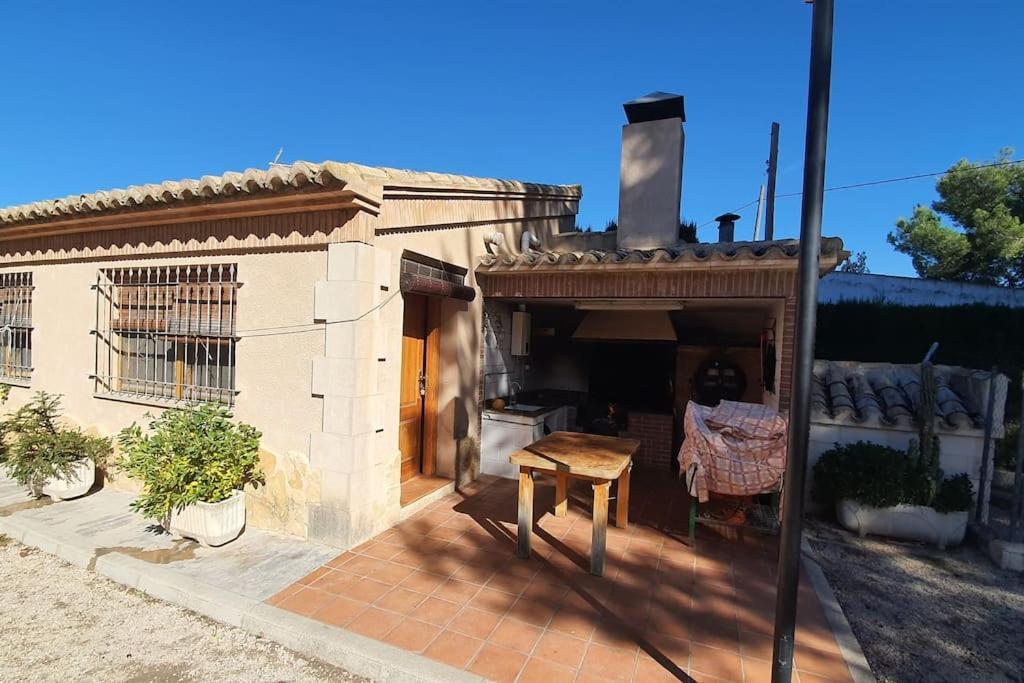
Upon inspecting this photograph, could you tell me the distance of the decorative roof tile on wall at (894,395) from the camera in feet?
19.9

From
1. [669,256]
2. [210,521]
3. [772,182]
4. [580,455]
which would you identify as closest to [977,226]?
[772,182]

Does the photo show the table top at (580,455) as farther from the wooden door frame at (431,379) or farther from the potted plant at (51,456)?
the potted plant at (51,456)

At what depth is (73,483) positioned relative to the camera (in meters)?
5.98

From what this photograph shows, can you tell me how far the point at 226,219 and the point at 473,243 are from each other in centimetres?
309

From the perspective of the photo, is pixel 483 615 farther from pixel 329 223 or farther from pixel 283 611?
pixel 329 223

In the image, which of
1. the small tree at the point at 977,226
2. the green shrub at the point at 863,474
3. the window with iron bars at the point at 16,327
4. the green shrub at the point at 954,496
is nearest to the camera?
the green shrub at the point at 954,496

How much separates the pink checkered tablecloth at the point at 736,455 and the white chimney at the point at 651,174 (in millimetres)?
3761

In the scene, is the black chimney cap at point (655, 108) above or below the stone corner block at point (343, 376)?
above

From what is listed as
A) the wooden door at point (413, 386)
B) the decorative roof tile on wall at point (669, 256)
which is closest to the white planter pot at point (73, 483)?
the wooden door at point (413, 386)

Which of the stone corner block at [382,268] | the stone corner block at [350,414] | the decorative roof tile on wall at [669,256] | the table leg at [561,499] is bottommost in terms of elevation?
the table leg at [561,499]

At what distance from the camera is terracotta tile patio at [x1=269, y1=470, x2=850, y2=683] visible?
131 inches

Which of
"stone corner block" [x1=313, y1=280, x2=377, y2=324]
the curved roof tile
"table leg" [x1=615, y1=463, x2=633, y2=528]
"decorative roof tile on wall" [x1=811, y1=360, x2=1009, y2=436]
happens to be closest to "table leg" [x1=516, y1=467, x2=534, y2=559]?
"table leg" [x1=615, y1=463, x2=633, y2=528]

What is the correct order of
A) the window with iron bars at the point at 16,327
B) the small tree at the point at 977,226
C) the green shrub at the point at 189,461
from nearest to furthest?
the green shrub at the point at 189,461, the window with iron bars at the point at 16,327, the small tree at the point at 977,226

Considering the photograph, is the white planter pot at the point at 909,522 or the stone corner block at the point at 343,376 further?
the white planter pot at the point at 909,522
